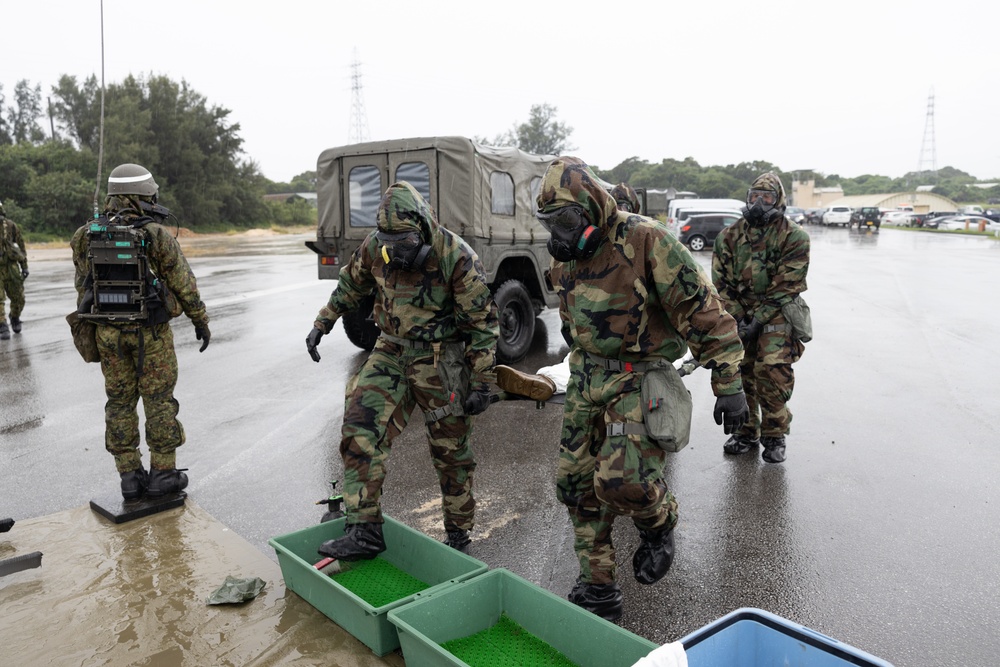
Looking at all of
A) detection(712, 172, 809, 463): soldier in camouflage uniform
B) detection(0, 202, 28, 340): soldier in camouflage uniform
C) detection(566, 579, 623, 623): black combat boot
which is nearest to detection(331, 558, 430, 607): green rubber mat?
detection(566, 579, 623, 623): black combat boot

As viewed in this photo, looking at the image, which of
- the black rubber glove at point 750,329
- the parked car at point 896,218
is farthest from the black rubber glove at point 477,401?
the parked car at point 896,218

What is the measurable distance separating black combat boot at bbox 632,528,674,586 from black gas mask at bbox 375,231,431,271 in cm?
159

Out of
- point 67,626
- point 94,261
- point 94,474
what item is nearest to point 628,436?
point 67,626

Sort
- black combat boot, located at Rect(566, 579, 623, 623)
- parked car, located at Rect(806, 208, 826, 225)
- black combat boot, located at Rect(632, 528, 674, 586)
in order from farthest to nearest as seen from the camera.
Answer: parked car, located at Rect(806, 208, 826, 225)
black combat boot, located at Rect(566, 579, 623, 623)
black combat boot, located at Rect(632, 528, 674, 586)

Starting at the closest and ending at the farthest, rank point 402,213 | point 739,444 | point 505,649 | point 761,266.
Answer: point 505,649
point 402,213
point 761,266
point 739,444

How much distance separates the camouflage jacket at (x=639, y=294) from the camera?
3.07 metres

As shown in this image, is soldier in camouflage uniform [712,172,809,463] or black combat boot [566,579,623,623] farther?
soldier in camouflage uniform [712,172,809,463]

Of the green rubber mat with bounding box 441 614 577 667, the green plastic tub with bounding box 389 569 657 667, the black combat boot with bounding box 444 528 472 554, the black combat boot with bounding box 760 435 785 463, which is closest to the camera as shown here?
the green plastic tub with bounding box 389 569 657 667

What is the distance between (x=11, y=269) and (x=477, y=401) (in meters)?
9.69

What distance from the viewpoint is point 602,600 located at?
3.34 meters

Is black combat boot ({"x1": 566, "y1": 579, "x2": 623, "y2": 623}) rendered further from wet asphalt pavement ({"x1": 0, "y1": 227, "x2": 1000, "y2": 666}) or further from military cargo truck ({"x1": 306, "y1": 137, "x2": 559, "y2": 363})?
military cargo truck ({"x1": 306, "y1": 137, "x2": 559, "y2": 363})

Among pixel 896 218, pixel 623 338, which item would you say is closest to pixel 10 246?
pixel 623 338

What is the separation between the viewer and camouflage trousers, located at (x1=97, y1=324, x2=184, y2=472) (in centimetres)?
432

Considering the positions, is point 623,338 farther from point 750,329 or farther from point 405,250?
point 750,329
